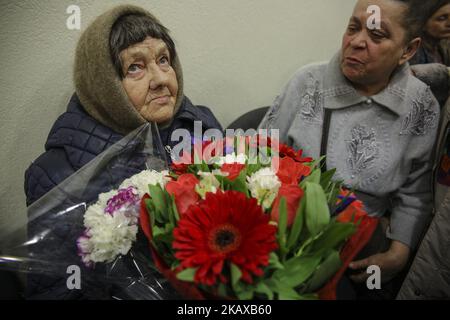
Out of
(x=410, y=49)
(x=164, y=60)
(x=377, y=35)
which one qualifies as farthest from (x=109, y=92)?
(x=410, y=49)

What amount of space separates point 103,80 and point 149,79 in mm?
142

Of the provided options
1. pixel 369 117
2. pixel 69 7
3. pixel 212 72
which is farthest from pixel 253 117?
pixel 69 7

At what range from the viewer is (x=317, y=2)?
Result: 176 centimetres

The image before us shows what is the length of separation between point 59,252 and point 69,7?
0.89 meters

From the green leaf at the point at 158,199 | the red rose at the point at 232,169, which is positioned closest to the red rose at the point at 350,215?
the red rose at the point at 232,169

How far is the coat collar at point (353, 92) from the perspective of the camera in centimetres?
114

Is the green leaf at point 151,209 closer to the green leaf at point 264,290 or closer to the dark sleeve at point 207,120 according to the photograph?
the green leaf at point 264,290

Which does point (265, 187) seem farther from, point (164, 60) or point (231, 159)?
point (164, 60)

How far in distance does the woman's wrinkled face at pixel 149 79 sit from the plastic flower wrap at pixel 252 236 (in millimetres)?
491

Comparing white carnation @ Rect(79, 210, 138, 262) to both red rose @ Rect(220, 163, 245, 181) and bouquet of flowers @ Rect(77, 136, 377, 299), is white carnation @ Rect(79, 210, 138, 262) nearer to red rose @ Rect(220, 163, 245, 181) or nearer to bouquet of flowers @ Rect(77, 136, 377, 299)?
bouquet of flowers @ Rect(77, 136, 377, 299)

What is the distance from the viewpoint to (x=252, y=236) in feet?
1.72

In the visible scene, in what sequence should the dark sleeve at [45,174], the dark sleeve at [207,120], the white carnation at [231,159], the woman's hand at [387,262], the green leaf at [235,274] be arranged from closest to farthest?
the green leaf at [235,274] → the white carnation at [231,159] → the dark sleeve at [45,174] → the woman's hand at [387,262] → the dark sleeve at [207,120]

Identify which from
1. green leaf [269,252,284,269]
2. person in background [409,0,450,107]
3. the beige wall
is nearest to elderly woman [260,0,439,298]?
person in background [409,0,450,107]

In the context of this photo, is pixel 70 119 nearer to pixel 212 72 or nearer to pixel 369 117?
pixel 212 72
